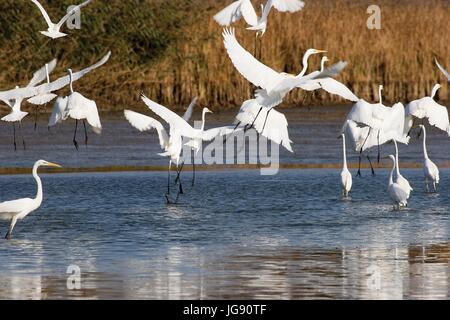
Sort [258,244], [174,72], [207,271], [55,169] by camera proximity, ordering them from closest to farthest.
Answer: [207,271] < [258,244] < [55,169] < [174,72]

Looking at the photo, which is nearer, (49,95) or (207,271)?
(207,271)

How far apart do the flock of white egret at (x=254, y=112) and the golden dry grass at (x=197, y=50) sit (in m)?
6.31

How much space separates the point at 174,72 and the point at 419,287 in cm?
1631

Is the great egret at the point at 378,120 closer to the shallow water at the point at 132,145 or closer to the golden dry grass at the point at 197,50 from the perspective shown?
the shallow water at the point at 132,145

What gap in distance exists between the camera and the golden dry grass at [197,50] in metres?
24.0

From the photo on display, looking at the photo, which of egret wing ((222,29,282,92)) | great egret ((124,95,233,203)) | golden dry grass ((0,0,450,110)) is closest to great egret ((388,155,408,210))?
egret wing ((222,29,282,92))

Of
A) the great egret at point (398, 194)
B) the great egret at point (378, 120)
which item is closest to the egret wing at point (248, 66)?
the great egret at point (398, 194)

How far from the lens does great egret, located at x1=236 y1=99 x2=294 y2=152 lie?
14.1 m

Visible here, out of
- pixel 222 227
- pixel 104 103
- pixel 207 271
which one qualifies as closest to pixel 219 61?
pixel 104 103

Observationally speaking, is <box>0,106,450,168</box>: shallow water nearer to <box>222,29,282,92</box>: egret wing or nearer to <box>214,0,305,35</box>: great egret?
<box>214,0,305,35</box>: great egret

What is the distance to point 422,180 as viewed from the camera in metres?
16.6

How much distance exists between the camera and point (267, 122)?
14.4m
